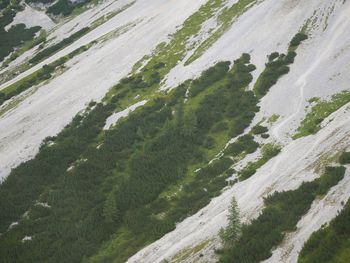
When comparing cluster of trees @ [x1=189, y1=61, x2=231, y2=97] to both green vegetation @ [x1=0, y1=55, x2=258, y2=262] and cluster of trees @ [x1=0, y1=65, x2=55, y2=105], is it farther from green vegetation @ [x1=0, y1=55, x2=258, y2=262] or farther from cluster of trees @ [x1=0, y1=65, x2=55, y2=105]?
cluster of trees @ [x1=0, y1=65, x2=55, y2=105]

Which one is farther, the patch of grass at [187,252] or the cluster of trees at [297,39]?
the cluster of trees at [297,39]

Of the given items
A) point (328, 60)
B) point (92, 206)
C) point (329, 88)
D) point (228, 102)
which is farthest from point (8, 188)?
point (328, 60)

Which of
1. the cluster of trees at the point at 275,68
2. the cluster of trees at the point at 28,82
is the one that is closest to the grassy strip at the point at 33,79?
the cluster of trees at the point at 28,82

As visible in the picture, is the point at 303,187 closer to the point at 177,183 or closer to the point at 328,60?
the point at 177,183

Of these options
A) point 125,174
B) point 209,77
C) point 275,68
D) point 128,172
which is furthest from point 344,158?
point 209,77

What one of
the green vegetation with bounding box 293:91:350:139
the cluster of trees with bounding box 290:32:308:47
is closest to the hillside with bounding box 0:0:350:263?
the green vegetation with bounding box 293:91:350:139

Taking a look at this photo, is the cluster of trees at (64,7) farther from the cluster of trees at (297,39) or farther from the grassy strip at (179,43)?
the cluster of trees at (297,39)
